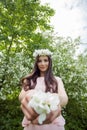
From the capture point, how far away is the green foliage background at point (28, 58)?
13.6 meters

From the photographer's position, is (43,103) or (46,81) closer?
(43,103)

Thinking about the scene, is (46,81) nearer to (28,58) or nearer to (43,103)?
(43,103)

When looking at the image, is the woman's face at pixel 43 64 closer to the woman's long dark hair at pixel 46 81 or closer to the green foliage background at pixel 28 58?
the woman's long dark hair at pixel 46 81

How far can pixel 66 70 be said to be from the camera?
1422 centimetres

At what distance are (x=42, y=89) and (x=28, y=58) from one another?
10.0 meters

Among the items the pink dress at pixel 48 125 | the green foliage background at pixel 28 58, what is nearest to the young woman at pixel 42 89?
the pink dress at pixel 48 125

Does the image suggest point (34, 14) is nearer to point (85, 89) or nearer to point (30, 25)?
point (30, 25)

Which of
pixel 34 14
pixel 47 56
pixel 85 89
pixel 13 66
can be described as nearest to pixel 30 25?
pixel 34 14

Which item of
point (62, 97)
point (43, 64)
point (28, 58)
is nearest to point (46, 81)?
point (43, 64)

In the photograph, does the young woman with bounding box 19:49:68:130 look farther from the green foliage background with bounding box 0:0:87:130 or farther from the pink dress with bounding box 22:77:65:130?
the green foliage background with bounding box 0:0:87:130

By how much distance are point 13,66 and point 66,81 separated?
6.70 feet

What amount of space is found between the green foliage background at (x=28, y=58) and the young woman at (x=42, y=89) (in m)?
8.71

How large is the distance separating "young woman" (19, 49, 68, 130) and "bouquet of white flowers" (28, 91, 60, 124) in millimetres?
59

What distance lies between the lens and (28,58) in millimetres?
14289
